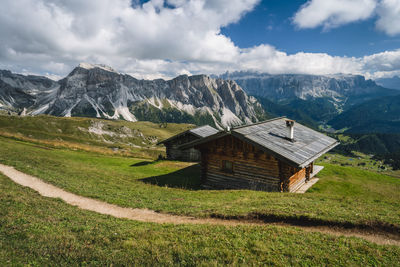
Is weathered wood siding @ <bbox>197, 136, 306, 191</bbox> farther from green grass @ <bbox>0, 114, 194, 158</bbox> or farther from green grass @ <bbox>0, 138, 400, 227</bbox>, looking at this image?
green grass @ <bbox>0, 114, 194, 158</bbox>

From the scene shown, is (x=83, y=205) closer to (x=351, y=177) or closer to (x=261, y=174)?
(x=261, y=174)

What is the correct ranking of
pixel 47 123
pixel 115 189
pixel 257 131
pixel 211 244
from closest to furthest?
pixel 211 244, pixel 115 189, pixel 257 131, pixel 47 123

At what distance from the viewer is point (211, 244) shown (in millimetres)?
9141

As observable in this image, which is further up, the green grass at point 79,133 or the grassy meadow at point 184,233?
the grassy meadow at point 184,233

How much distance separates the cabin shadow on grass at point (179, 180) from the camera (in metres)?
24.8

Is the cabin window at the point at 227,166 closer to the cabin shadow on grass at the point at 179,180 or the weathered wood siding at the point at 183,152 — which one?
the cabin shadow on grass at the point at 179,180

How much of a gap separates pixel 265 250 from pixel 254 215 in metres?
4.36

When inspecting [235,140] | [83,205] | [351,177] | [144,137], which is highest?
[235,140]

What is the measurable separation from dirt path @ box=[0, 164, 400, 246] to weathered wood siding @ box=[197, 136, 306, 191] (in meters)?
9.46

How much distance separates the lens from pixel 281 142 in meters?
22.7

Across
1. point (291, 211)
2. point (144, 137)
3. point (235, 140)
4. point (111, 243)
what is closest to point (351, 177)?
point (235, 140)

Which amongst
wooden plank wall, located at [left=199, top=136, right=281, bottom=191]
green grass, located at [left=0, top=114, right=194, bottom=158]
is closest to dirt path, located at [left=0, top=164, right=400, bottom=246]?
wooden plank wall, located at [left=199, top=136, right=281, bottom=191]

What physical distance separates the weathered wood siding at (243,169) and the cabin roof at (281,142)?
3.29ft

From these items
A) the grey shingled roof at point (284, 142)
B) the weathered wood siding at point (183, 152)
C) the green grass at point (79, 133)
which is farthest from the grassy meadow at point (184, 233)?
the green grass at point (79, 133)
